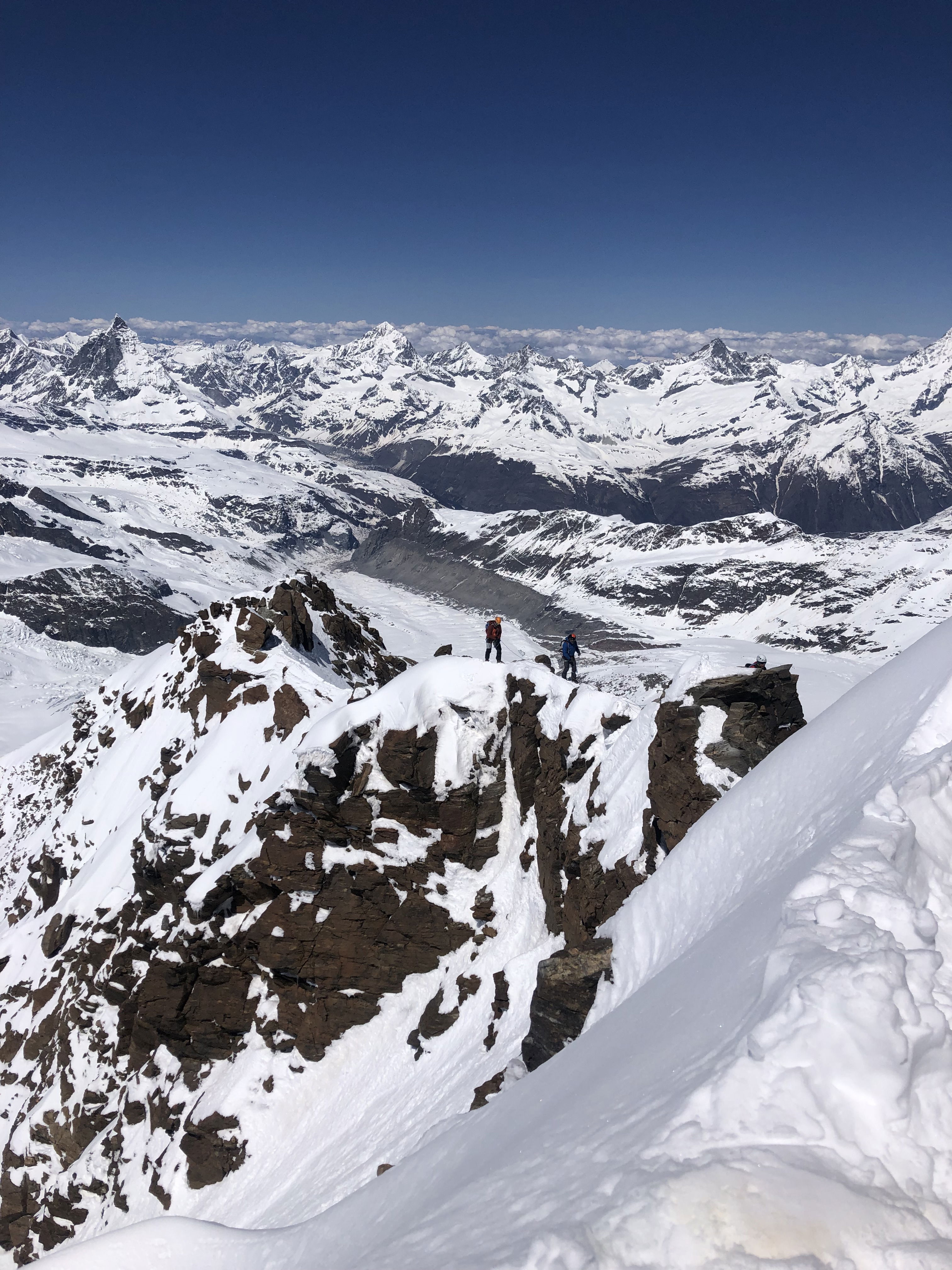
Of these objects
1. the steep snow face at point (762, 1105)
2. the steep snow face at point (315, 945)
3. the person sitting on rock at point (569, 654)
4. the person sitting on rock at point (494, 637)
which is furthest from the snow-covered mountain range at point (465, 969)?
the person sitting on rock at point (569, 654)

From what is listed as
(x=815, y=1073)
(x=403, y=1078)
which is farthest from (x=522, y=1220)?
(x=403, y=1078)

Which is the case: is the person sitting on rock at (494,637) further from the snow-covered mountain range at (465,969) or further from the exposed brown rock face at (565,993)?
the exposed brown rock face at (565,993)

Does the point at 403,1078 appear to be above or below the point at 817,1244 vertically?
below

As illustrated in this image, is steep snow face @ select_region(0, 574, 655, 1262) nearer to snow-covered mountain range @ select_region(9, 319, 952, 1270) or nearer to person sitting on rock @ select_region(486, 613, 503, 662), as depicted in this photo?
snow-covered mountain range @ select_region(9, 319, 952, 1270)

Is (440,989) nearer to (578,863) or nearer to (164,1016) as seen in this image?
(578,863)

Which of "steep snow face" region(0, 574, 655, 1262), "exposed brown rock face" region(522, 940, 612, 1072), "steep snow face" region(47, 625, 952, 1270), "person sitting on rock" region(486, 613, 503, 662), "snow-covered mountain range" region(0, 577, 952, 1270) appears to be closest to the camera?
"steep snow face" region(47, 625, 952, 1270)

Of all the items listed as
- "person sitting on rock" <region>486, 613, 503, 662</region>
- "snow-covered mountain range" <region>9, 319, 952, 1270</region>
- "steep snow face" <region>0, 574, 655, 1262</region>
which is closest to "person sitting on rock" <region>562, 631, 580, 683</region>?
"person sitting on rock" <region>486, 613, 503, 662</region>

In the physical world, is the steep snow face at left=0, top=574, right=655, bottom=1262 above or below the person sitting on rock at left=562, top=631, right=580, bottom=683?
below
